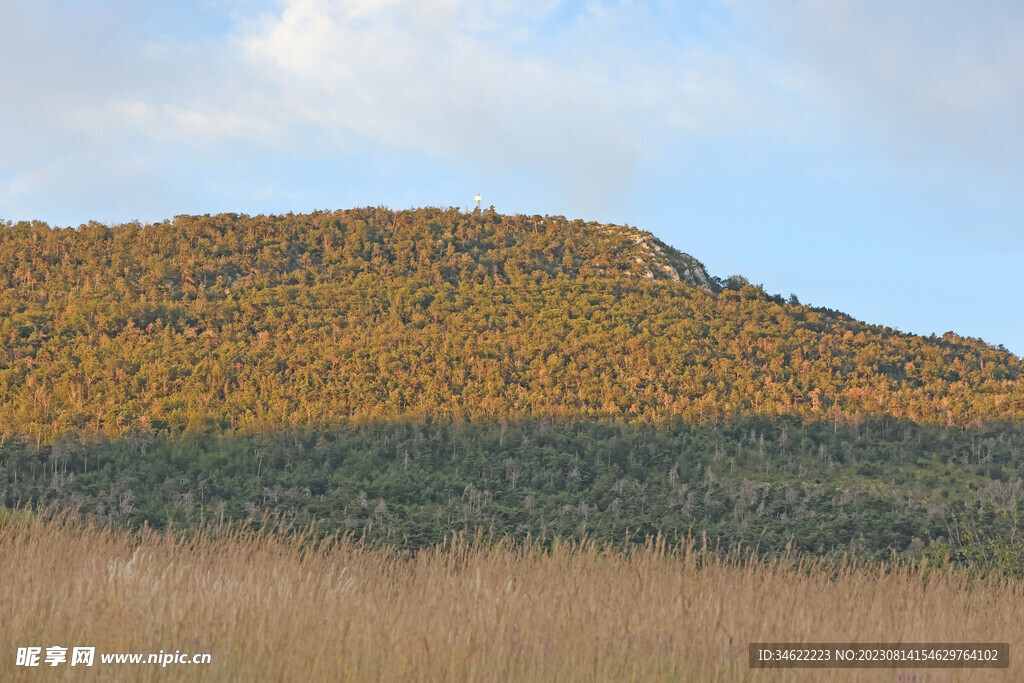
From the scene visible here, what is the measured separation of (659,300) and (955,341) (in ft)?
96.0

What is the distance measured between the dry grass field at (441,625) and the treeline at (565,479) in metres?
20.6

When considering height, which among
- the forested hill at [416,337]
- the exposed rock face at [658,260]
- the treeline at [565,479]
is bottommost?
the treeline at [565,479]

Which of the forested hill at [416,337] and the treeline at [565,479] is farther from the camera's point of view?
the forested hill at [416,337]

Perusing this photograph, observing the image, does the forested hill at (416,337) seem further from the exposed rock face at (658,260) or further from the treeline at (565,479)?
the treeline at (565,479)

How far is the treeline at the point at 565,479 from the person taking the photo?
125ft

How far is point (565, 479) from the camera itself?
172 ft

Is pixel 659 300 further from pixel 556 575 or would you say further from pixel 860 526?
pixel 556 575

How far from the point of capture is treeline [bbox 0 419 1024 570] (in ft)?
125

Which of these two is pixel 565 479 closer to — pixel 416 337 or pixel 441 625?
pixel 416 337

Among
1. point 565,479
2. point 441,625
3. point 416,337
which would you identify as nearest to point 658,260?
point 416,337

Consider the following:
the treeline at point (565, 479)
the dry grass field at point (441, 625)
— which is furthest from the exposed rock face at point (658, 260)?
the dry grass field at point (441, 625)

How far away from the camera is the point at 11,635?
8805mm

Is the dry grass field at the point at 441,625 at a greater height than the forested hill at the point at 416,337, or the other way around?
the forested hill at the point at 416,337

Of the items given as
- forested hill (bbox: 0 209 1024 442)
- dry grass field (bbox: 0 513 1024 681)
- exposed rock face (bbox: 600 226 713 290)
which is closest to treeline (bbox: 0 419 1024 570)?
forested hill (bbox: 0 209 1024 442)
